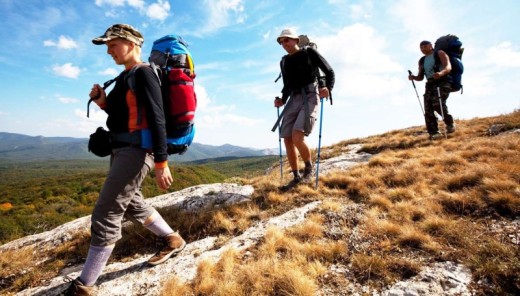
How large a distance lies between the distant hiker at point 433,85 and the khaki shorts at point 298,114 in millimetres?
5729

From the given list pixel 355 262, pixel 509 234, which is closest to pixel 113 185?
pixel 355 262

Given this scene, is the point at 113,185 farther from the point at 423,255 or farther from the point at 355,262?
the point at 423,255

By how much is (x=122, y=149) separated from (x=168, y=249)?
1.73 m

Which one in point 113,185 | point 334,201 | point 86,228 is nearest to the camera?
point 113,185

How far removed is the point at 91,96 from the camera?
3.51 m

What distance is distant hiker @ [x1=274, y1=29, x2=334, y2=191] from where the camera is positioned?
6.06 metres

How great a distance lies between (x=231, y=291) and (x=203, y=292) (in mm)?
380

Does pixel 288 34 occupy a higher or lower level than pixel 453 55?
lower

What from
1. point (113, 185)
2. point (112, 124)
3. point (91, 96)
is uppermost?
point (91, 96)

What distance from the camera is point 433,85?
990cm

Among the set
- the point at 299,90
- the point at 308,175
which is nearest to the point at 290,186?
the point at 308,175

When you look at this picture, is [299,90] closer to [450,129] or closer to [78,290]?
[78,290]

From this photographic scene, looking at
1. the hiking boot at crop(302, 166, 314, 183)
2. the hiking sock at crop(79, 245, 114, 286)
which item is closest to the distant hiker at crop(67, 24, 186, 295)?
the hiking sock at crop(79, 245, 114, 286)

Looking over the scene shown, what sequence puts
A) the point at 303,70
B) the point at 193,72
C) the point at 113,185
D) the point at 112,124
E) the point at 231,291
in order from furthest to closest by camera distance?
the point at 303,70, the point at 193,72, the point at 112,124, the point at 113,185, the point at 231,291
